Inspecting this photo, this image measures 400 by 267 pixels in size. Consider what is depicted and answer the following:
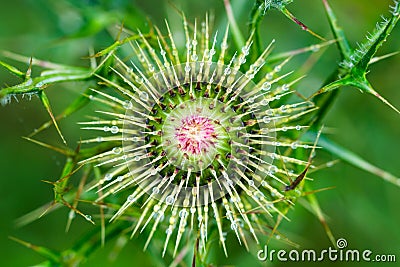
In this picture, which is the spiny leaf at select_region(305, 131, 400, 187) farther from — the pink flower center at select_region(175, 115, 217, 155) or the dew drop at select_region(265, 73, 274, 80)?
the pink flower center at select_region(175, 115, 217, 155)

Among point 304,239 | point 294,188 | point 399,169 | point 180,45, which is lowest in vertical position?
point 294,188

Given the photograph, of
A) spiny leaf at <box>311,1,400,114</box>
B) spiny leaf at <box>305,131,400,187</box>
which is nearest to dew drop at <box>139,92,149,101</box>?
spiny leaf at <box>311,1,400,114</box>

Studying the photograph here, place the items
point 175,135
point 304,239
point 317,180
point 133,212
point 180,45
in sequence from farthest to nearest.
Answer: point 304,239 → point 317,180 → point 180,45 → point 133,212 → point 175,135

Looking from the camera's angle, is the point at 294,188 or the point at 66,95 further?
the point at 66,95

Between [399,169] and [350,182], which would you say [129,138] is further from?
[399,169]

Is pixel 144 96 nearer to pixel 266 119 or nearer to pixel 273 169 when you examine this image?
pixel 266 119

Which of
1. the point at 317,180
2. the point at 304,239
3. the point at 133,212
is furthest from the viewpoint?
the point at 304,239

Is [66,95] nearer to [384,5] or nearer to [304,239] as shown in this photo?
[304,239]

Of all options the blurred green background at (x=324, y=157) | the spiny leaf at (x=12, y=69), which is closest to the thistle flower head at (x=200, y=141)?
the spiny leaf at (x=12, y=69)

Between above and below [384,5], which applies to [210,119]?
below

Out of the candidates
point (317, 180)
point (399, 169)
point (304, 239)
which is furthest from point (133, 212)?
point (399, 169)
